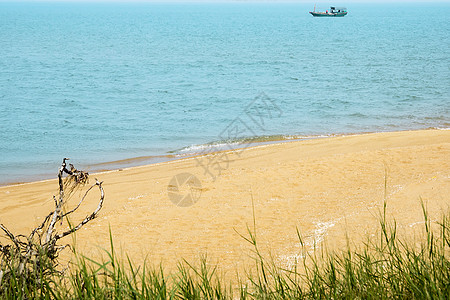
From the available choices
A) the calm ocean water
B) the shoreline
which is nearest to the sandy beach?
the shoreline

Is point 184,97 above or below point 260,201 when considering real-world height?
above

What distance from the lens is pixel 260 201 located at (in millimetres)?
8664

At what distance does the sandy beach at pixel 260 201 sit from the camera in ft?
22.9

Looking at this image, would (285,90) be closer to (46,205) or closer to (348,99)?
(348,99)

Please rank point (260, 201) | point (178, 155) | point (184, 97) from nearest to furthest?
point (260, 201), point (178, 155), point (184, 97)

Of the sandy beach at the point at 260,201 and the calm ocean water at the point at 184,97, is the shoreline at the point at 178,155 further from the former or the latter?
the sandy beach at the point at 260,201

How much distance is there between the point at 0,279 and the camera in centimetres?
262

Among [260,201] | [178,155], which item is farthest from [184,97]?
[260,201]

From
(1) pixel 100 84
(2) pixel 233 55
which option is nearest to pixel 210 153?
(1) pixel 100 84

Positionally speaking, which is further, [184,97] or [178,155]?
[184,97]

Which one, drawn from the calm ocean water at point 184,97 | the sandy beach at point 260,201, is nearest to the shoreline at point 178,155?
the calm ocean water at point 184,97

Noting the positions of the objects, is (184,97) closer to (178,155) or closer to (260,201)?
(178,155)

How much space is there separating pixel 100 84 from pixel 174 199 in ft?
56.2

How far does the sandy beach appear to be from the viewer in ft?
22.9
